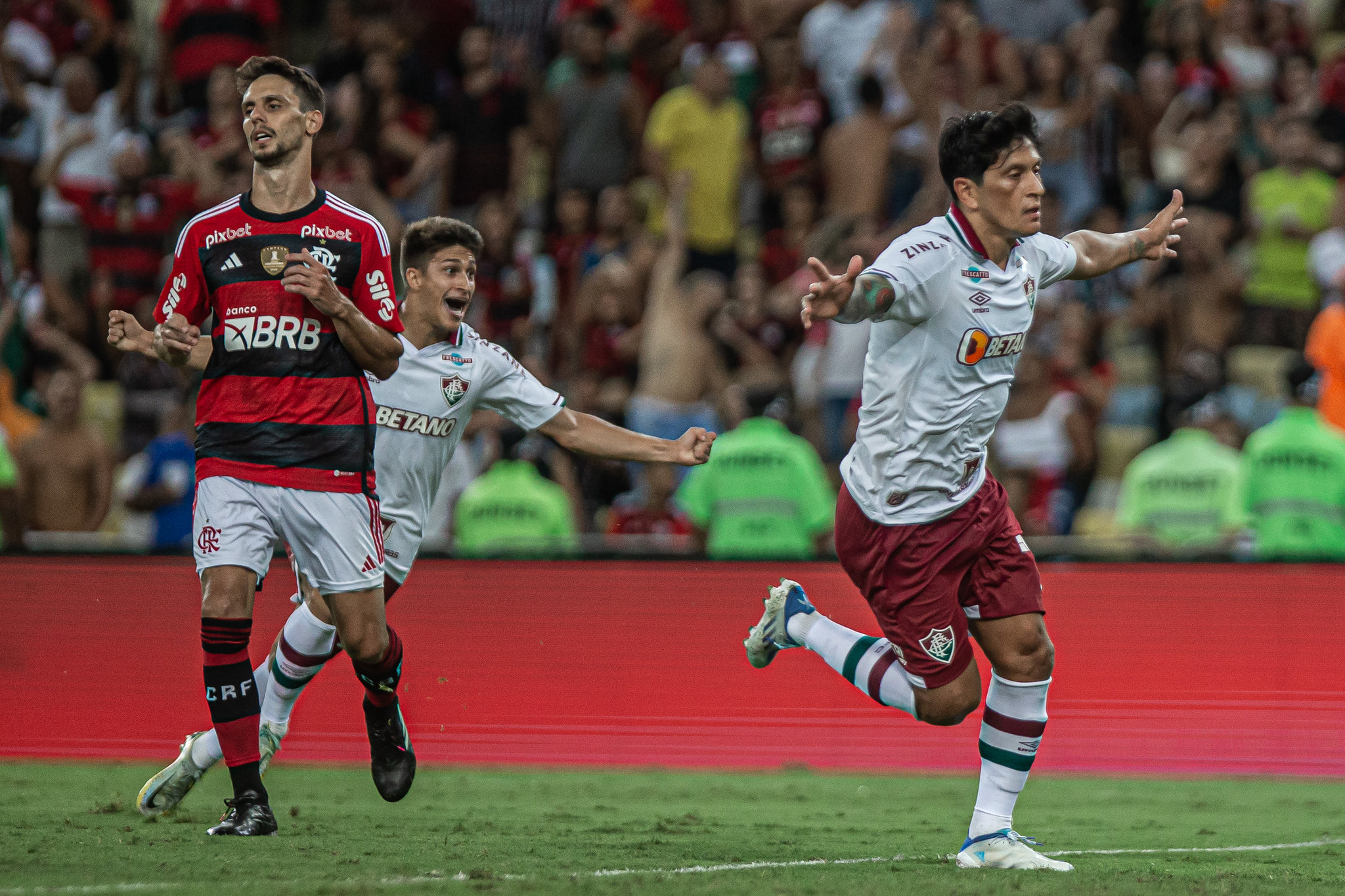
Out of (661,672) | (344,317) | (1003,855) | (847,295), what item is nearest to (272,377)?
(344,317)

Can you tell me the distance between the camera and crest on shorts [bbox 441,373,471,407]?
7.40 m

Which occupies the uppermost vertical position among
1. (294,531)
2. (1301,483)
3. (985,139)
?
(985,139)

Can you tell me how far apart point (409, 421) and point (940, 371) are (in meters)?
2.48

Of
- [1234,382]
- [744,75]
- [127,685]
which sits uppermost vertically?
[744,75]

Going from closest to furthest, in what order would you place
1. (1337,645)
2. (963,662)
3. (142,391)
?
1. (963,662)
2. (1337,645)
3. (142,391)

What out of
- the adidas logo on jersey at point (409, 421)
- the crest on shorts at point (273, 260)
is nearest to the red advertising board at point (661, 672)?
the adidas logo on jersey at point (409, 421)

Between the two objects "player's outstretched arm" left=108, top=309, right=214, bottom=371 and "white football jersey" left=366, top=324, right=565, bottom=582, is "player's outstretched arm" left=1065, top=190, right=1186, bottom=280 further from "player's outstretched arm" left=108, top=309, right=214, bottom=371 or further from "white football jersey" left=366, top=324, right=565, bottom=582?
"player's outstretched arm" left=108, top=309, right=214, bottom=371

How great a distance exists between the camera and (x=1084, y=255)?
686 centimetres

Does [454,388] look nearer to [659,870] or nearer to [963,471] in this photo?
[963,471]

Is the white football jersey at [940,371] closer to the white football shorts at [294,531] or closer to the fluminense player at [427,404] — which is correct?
the fluminense player at [427,404]

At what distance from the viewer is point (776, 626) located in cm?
744

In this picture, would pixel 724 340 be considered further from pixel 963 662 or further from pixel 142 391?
pixel 963 662

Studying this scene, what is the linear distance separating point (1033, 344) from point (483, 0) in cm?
711

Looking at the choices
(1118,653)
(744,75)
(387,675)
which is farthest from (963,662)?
(744,75)
